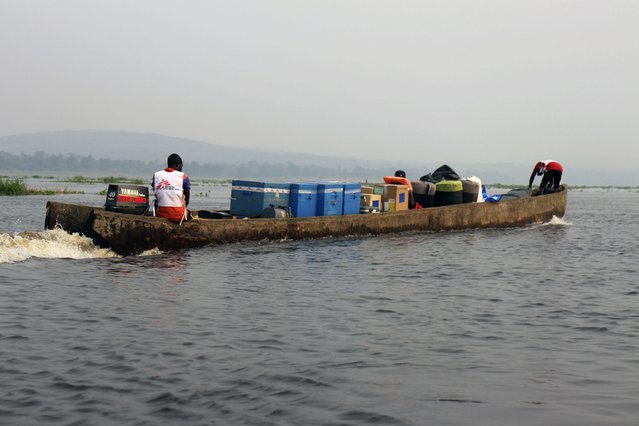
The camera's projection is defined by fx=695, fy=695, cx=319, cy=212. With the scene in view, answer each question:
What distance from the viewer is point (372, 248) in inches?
720

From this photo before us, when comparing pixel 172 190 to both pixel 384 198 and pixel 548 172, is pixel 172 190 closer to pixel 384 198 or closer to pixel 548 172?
pixel 384 198

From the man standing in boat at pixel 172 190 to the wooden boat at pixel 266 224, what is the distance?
0.24m

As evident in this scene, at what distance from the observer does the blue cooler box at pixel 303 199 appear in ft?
63.5

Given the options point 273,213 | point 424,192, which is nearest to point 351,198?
point 273,213

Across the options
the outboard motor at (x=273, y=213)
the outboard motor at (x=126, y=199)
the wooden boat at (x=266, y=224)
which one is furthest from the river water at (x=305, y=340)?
the outboard motor at (x=273, y=213)

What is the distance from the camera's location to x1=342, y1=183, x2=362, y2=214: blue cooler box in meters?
20.9

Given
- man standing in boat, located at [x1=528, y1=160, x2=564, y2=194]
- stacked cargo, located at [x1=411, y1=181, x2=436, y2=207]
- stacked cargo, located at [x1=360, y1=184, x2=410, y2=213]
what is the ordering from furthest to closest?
1. man standing in boat, located at [x1=528, y1=160, x2=564, y2=194]
2. stacked cargo, located at [x1=411, y1=181, x2=436, y2=207]
3. stacked cargo, located at [x1=360, y1=184, x2=410, y2=213]

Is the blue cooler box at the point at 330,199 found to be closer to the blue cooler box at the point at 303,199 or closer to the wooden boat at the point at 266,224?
the blue cooler box at the point at 303,199

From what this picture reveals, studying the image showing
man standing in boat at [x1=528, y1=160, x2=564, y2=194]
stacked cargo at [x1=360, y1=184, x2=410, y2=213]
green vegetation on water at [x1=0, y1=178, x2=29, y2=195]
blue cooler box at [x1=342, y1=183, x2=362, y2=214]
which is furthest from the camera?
green vegetation on water at [x1=0, y1=178, x2=29, y2=195]

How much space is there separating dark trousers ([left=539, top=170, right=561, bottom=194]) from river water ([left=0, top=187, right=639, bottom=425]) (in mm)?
12723

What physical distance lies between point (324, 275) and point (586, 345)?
628 cm

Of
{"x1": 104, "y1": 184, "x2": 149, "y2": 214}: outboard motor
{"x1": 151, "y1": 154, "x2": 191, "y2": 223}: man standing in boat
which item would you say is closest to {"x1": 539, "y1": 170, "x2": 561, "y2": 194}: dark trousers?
{"x1": 151, "y1": 154, "x2": 191, "y2": 223}: man standing in boat

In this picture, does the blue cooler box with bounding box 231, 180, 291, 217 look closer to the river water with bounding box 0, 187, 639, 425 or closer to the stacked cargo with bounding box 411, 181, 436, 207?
the river water with bounding box 0, 187, 639, 425

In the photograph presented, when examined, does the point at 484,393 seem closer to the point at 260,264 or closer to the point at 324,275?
the point at 324,275
